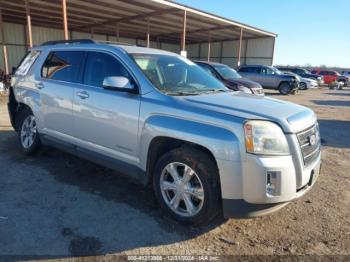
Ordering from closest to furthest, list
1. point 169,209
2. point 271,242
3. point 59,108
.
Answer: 1. point 271,242
2. point 169,209
3. point 59,108

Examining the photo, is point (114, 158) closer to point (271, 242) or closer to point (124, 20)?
point (271, 242)

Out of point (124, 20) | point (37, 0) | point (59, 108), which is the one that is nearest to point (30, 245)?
point (59, 108)

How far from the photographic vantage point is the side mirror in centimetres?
342

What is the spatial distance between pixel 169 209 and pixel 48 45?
11.8ft

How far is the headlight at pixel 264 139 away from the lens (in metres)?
2.73

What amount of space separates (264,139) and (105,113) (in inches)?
77.8

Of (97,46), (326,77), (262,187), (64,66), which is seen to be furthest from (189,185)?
(326,77)

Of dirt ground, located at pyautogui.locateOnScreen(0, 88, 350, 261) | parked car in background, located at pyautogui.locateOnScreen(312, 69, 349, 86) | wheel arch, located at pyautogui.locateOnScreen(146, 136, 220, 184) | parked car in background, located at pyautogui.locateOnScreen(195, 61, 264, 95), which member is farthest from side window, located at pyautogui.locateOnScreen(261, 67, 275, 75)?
wheel arch, located at pyautogui.locateOnScreen(146, 136, 220, 184)

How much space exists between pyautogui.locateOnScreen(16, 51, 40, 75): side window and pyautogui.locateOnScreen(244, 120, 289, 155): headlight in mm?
4110

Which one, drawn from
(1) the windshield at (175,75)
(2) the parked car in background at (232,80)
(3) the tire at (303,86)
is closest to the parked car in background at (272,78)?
(3) the tire at (303,86)

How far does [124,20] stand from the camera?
20938 mm

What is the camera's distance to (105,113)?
3.75m

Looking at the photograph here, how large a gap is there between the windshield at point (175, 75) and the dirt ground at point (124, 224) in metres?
1.47

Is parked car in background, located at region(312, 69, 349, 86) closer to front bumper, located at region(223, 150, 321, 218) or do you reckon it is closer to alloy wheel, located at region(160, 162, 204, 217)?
front bumper, located at region(223, 150, 321, 218)
